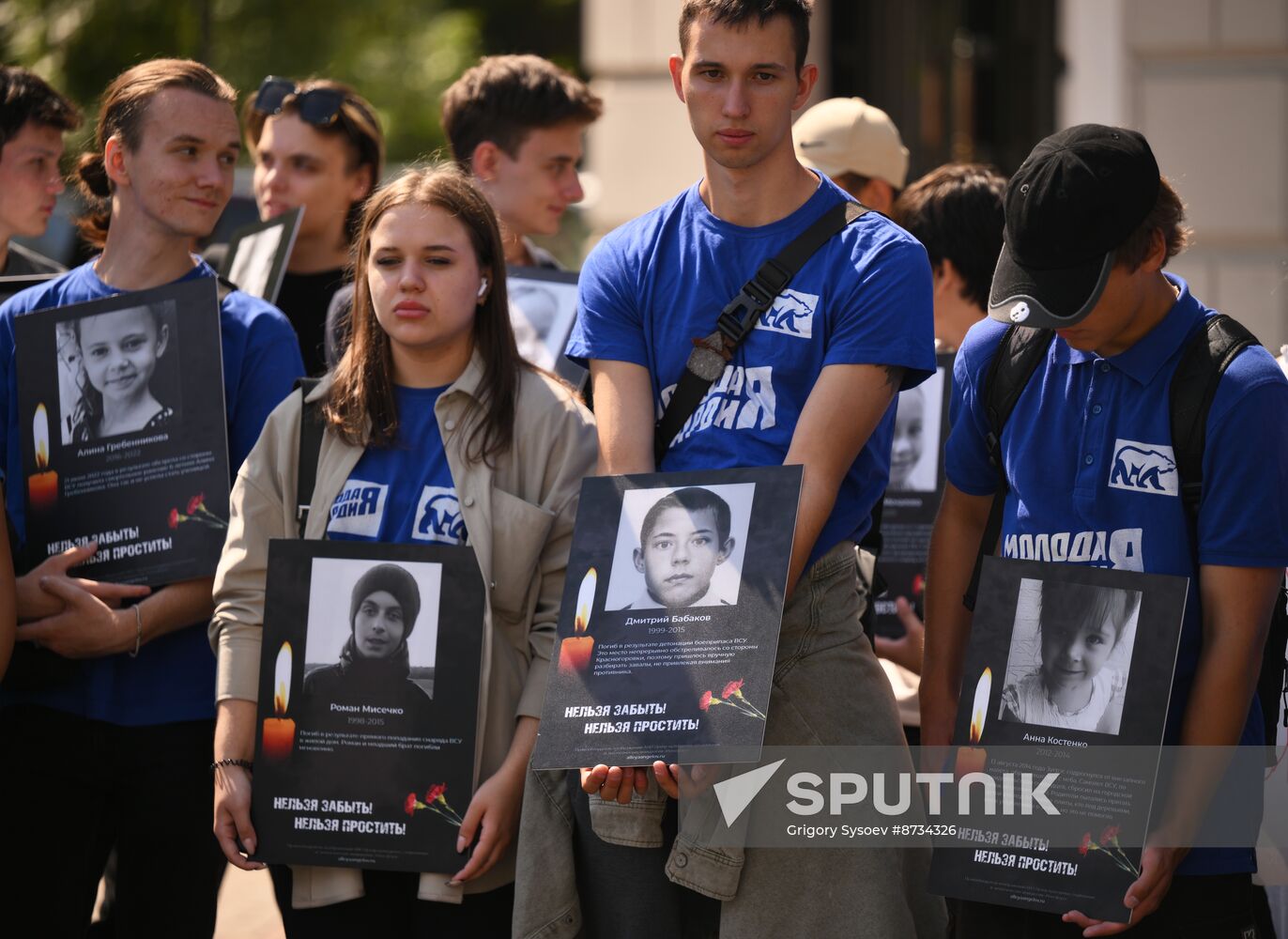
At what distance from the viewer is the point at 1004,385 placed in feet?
10.4

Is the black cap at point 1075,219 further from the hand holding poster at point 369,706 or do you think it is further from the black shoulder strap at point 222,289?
the black shoulder strap at point 222,289

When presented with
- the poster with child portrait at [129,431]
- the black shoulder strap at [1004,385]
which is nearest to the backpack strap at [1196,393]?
the black shoulder strap at [1004,385]

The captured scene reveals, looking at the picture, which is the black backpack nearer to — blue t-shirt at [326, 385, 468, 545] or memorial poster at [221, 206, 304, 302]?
blue t-shirt at [326, 385, 468, 545]

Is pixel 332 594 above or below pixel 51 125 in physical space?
below

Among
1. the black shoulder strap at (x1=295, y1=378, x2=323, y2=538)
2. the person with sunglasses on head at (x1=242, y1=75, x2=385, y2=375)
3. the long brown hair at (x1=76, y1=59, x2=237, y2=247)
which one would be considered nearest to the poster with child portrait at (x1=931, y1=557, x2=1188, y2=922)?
the black shoulder strap at (x1=295, y1=378, x2=323, y2=538)

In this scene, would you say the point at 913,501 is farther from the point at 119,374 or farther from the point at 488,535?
the point at 119,374

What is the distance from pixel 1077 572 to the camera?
9.64 feet

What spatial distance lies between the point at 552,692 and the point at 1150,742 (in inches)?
42.6

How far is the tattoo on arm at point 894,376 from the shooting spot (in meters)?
3.14

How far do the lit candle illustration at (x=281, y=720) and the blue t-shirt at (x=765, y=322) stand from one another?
2.99 ft

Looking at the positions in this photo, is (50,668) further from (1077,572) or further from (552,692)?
(1077,572)

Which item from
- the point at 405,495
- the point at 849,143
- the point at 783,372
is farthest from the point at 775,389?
the point at 849,143

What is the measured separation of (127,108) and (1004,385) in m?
2.43

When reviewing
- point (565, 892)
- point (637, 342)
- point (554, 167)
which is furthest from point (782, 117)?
point (554, 167)
